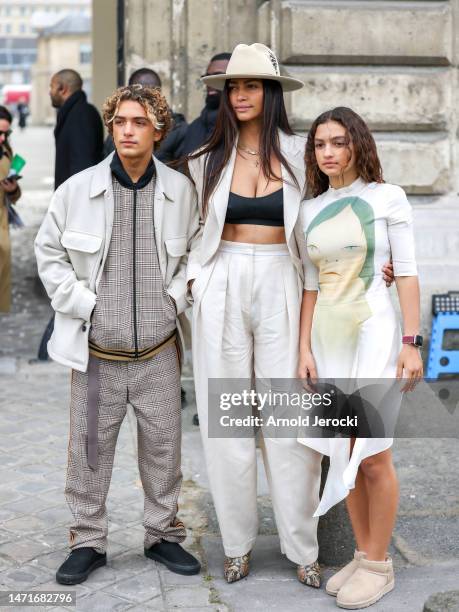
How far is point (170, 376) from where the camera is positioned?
179 inches

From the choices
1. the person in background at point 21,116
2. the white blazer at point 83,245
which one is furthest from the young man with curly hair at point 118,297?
the person in background at point 21,116

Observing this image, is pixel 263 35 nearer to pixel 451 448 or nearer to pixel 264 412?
pixel 451 448

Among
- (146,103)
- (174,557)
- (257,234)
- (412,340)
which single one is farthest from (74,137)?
(412,340)

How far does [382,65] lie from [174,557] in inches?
170

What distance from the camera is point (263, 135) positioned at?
14.5 feet

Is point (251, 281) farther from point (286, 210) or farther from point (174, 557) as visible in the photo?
point (174, 557)

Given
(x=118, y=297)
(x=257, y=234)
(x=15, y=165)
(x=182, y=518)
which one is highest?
(x=15, y=165)

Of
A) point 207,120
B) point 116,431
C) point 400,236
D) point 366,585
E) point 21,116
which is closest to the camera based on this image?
point 400,236

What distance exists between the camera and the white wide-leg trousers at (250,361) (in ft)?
14.5

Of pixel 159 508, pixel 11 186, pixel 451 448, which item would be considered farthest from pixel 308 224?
pixel 11 186

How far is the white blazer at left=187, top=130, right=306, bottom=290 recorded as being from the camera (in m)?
4.36

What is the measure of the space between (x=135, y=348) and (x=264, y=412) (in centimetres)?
55

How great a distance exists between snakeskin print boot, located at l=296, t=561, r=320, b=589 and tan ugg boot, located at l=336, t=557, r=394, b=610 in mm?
161

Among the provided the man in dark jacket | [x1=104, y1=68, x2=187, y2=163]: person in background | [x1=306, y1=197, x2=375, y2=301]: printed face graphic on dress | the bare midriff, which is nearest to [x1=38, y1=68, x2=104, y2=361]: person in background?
the man in dark jacket
